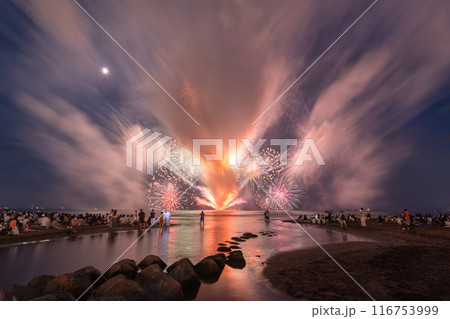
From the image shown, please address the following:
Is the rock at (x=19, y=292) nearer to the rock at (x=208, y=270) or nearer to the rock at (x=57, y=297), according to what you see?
the rock at (x=57, y=297)

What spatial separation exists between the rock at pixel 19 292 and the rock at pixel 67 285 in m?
0.31

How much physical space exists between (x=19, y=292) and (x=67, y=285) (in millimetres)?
1230

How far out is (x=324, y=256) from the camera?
42.2 ft

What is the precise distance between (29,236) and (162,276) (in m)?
20.9

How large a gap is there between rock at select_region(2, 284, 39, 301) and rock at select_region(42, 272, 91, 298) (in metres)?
0.31

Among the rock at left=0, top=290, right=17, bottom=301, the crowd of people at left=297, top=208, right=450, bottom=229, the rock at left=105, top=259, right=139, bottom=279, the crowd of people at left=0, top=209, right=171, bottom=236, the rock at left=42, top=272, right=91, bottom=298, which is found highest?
the rock at left=0, top=290, right=17, bottom=301

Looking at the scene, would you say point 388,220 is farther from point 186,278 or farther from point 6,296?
point 6,296

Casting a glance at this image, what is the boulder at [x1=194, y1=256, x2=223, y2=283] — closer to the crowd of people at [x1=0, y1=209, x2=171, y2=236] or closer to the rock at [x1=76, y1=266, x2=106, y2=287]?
the rock at [x1=76, y1=266, x2=106, y2=287]

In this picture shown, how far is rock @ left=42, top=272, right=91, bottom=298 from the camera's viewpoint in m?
6.78

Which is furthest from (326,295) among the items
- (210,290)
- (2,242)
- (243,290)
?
(2,242)

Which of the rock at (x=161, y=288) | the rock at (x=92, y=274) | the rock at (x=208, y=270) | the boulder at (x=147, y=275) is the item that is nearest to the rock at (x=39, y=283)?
the rock at (x=92, y=274)

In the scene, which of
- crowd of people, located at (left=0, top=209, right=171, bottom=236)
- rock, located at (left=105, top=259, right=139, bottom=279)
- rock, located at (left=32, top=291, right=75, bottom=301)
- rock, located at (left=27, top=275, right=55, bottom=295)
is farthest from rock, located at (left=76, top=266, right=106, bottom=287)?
crowd of people, located at (left=0, top=209, right=171, bottom=236)

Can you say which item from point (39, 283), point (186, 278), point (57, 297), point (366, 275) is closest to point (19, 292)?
A: point (39, 283)
